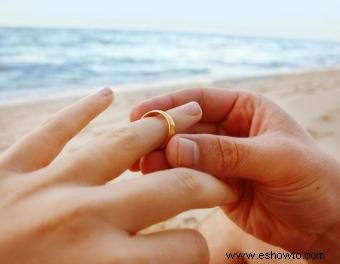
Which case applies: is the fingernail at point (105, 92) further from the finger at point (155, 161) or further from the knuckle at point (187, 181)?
the knuckle at point (187, 181)

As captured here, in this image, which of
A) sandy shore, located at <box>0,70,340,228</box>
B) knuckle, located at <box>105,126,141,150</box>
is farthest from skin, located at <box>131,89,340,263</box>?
sandy shore, located at <box>0,70,340,228</box>

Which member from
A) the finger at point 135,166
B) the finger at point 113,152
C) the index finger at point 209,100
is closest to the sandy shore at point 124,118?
the index finger at point 209,100

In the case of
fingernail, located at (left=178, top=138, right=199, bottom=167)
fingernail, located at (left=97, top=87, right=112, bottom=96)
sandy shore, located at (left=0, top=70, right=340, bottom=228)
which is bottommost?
sandy shore, located at (left=0, top=70, right=340, bottom=228)

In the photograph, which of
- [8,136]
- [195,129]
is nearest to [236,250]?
[195,129]

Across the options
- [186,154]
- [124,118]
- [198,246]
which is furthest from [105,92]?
[124,118]

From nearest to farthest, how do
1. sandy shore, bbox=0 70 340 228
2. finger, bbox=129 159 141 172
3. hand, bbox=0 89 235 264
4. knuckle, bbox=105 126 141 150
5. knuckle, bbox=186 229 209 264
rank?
hand, bbox=0 89 235 264 → knuckle, bbox=186 229 209 264 → knuckle, bbox=105 126 141 150 → finger, bbox=129 159 141 172 → sandy shore, bbox=0 70 340 228

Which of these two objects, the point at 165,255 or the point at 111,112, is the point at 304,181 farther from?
the point at 111,112

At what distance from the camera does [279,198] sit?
1.41 metres

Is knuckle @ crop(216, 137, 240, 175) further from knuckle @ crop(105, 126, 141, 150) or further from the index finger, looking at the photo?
the index finger

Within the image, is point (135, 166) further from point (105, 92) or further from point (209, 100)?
point (209, 100)

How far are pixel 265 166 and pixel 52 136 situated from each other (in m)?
0.66

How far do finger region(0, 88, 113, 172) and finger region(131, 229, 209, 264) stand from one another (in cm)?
41

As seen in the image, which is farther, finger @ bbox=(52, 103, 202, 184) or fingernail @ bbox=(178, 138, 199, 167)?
fingernail @ bbox=(178, 138, 199, 167)

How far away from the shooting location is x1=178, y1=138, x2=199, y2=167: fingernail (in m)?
1.12
